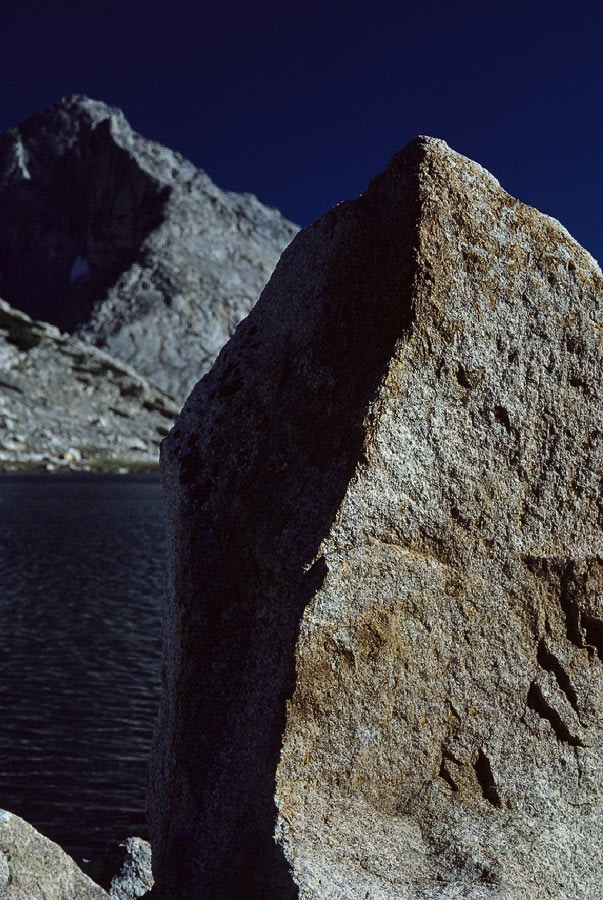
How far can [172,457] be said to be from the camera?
25.7ft

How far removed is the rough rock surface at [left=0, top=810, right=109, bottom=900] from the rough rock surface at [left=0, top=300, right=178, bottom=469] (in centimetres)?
11709

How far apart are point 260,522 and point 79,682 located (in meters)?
16.6

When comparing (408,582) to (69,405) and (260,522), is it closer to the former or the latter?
(260,522)

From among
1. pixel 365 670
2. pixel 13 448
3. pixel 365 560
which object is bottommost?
pixel 13 448

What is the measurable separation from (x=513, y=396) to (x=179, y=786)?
401cm

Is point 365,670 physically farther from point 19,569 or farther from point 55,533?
point 55,533

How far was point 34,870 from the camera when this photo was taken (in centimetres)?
666

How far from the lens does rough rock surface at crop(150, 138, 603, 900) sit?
237 inches

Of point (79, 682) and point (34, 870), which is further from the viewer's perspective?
point (79, 682)

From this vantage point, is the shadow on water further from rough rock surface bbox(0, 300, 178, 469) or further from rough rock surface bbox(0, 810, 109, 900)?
rough rock surface bbox(0, 300, 178, 469)

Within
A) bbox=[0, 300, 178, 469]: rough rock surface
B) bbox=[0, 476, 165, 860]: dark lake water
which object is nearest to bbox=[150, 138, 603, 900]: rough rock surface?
bbox=[0, 476, 165, 860]: dark lake water

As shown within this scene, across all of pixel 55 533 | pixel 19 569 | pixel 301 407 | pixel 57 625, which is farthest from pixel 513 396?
pixel 55 533

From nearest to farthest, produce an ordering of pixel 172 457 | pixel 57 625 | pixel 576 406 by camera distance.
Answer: pixel 576 406, pixel 172 457, pixel 57 625

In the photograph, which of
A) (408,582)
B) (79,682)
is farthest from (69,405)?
(408,582)
